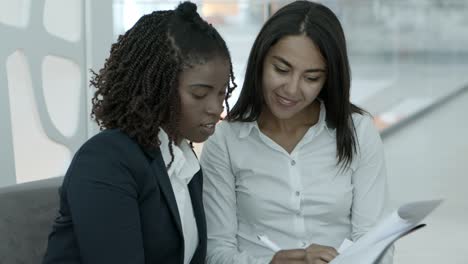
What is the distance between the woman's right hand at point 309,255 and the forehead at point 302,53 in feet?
1.17

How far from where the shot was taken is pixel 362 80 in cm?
880

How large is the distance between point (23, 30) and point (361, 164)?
3.17 feet

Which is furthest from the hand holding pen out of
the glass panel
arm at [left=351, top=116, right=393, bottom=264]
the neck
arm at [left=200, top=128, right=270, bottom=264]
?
the glass panel

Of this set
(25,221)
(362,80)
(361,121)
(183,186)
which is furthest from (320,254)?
(362,80)

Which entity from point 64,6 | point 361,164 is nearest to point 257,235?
point 361,164

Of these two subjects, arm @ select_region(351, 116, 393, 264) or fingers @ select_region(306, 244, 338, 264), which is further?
arm @ select_region(351, 116, 393, 264)

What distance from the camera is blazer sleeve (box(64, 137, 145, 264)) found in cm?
127

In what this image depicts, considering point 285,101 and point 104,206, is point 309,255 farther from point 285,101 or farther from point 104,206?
point 104,206

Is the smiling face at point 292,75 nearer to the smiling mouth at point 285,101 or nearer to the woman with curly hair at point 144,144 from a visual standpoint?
the smiling mouth at point 285,101

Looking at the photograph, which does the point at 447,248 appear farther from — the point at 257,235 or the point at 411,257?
the point at 257,235

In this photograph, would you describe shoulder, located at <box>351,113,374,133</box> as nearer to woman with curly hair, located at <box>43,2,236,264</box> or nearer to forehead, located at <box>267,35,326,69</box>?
forehead, located at <box>267,35,326,69</box>

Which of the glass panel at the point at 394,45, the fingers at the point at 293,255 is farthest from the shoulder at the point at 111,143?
the glass panel at the point at 394,45

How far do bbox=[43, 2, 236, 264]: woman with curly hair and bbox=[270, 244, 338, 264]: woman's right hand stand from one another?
0.63 feet

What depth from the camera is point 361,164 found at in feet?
5.76
